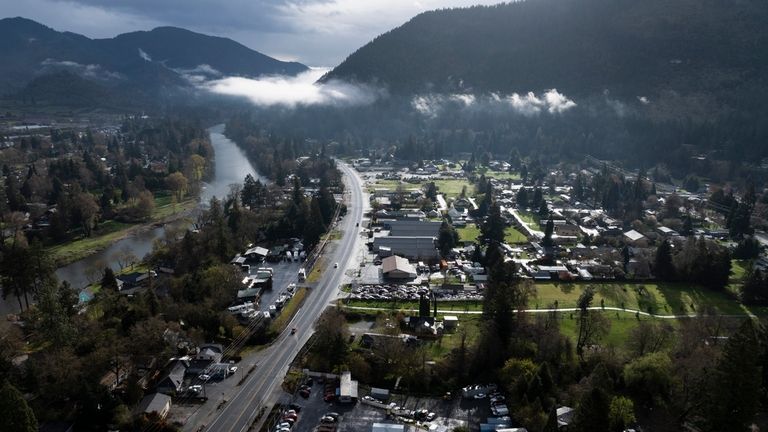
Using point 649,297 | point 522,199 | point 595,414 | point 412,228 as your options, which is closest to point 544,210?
point 522,199

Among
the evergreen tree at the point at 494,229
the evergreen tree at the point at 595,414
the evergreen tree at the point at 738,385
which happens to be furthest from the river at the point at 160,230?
the evergreen tree at the point at 738,385

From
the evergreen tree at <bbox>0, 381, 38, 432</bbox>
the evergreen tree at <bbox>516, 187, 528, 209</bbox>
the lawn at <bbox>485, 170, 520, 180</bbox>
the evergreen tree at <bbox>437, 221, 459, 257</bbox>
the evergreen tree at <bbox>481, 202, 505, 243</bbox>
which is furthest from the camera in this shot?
the lawn at <bbox>485, 170, 520, 180</bbox>

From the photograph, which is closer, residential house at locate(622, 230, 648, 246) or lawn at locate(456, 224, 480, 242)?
residential house at locate(622, 230, 648, 246)

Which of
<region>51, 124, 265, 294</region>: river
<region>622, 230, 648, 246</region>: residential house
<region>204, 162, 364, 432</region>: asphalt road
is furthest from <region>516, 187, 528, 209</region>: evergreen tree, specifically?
<region>51, 124, 265, 294</region>: river

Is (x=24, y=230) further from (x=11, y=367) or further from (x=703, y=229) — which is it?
(x=703, y=229)

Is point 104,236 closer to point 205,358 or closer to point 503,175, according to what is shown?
point 205,358

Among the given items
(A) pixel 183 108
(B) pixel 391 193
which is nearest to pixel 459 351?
(B) pixel 391 193

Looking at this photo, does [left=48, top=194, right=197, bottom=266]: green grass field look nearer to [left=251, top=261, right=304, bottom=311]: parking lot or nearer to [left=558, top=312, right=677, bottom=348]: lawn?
[left=251, top=261, right=304, bottom=311]: parking lot
